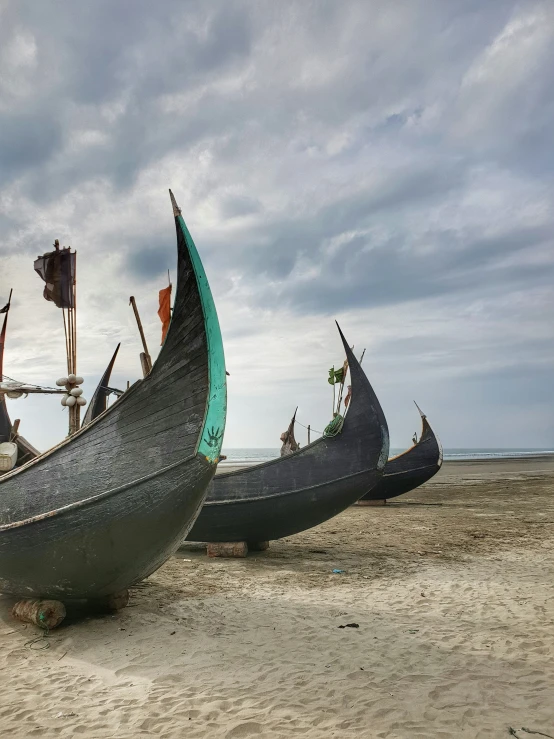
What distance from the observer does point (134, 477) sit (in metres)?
5.04

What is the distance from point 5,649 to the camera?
4.84 metres

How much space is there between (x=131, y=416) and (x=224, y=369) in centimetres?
111

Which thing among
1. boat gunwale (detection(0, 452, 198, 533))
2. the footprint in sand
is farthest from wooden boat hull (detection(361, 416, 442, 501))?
the footprint in sand

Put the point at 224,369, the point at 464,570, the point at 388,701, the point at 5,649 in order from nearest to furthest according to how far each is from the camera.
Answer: the point at 388,701 → the point at 5,649 → the point at 224,369 → the point at 464,570

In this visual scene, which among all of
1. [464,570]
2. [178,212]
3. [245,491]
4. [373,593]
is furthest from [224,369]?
[464,570]

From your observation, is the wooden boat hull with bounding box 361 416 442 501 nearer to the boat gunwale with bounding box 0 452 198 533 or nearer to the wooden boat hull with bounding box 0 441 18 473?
the wooden boat hull with bounding box 0 441 18 473

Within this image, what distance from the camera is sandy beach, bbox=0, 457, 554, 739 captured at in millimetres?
3473

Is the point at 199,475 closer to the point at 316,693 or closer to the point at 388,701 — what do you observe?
the point at 316,693

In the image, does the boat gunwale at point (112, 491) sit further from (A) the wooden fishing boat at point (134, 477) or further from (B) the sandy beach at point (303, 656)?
(B) the sandy beach at point (303, 656)

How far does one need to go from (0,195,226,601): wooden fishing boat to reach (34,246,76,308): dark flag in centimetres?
450

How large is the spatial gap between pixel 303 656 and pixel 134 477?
2.29m

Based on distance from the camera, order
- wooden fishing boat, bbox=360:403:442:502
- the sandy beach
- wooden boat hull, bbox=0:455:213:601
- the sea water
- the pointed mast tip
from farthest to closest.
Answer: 1. the sea water
2. wooden fishing boat, bbox=360:403:442:502
3. the pointed mast tip
4. wooden boat hull, bbox=0:455:213:601
5. the sandy beach

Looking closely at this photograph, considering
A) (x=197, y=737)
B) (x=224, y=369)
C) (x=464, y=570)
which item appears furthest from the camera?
(x=464, y=570)

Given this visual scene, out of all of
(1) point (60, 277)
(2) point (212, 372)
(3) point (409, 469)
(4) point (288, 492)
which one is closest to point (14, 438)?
(1) point (60, 277)
